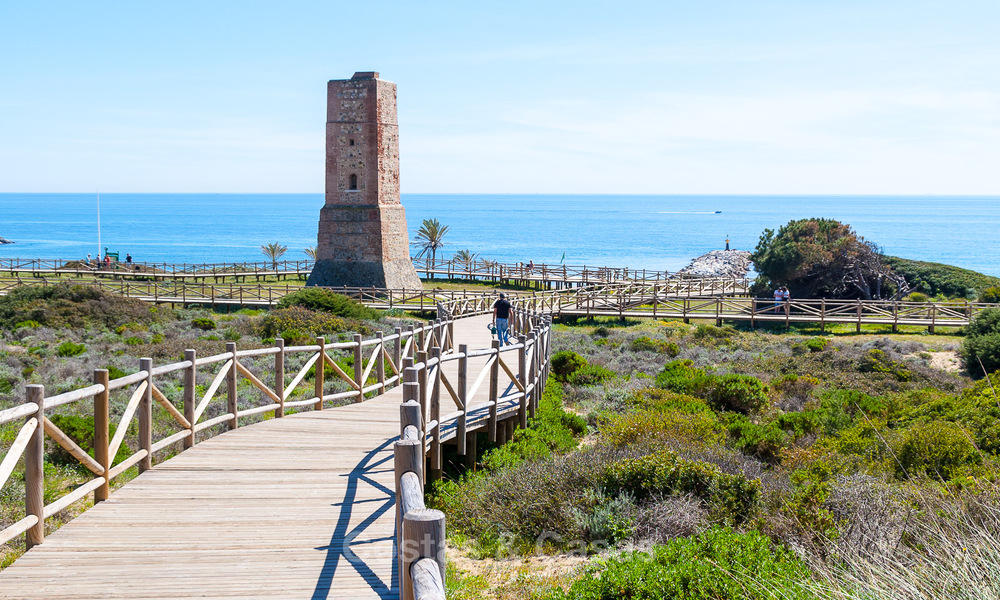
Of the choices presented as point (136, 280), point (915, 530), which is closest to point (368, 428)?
point (915, 530)

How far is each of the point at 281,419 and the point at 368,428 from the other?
1.25 meters

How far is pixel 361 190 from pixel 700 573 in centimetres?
3510

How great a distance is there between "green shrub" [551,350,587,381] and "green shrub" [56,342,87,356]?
452 inches

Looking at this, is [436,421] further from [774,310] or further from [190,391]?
[774,310]

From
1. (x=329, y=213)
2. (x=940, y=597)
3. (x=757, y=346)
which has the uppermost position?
(x=329, y=213)

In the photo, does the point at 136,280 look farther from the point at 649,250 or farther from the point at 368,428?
the point at 649,250

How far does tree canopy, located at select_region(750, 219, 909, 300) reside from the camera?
125ft

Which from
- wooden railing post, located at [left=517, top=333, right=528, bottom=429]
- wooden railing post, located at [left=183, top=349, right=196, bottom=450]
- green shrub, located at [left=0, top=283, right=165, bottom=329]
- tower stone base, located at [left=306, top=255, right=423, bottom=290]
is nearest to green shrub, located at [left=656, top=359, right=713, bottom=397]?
wooden railing post, located at [left=517, top=333, right=528, bottom=429]

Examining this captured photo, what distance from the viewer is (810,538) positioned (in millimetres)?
6359

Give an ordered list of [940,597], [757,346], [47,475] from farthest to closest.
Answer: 1. [757,346]
2. [47,475]
3. [940,597]

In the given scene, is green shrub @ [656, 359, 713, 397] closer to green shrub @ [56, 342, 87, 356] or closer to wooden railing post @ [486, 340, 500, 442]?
wooden railing post @ [486, 340, 500, 442]

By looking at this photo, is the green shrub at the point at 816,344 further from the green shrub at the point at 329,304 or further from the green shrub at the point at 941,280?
the green shrub at the point at 941,280

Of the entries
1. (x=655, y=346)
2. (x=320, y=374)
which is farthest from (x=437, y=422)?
(x=655, y=346)

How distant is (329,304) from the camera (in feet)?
98.0
